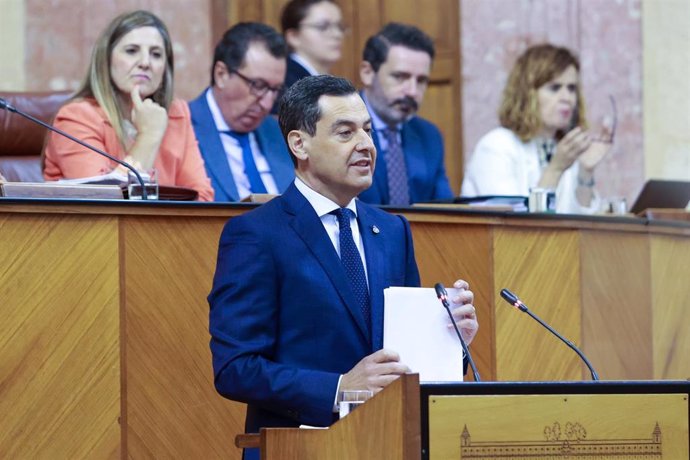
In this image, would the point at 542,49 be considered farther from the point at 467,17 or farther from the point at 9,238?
the point at 9,238

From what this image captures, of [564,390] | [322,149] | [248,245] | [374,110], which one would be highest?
[374,110]

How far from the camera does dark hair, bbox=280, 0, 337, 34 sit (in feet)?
20.6

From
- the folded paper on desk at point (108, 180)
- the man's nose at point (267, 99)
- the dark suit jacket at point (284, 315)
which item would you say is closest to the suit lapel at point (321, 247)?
the dark suit jacket at point (284, 315)

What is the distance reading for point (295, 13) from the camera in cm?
630

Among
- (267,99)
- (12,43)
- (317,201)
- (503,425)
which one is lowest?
(503,425)

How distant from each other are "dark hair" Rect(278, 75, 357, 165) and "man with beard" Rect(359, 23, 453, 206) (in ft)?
7.48

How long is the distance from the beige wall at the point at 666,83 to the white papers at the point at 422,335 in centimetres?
459

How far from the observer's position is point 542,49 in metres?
6.13

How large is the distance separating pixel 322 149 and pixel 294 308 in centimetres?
38

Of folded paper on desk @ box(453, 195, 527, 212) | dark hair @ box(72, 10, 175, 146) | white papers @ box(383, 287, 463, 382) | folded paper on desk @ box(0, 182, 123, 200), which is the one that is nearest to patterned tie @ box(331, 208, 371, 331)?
white papers @ box(383, 287, 463, 382)

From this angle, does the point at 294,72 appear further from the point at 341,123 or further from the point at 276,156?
the point at 341,123

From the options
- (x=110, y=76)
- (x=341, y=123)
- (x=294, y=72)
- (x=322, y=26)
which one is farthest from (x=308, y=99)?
(x=322, y=26)

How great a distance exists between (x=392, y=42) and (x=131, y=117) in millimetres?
1428

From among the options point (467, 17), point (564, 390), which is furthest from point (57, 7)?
point (564, 390)
